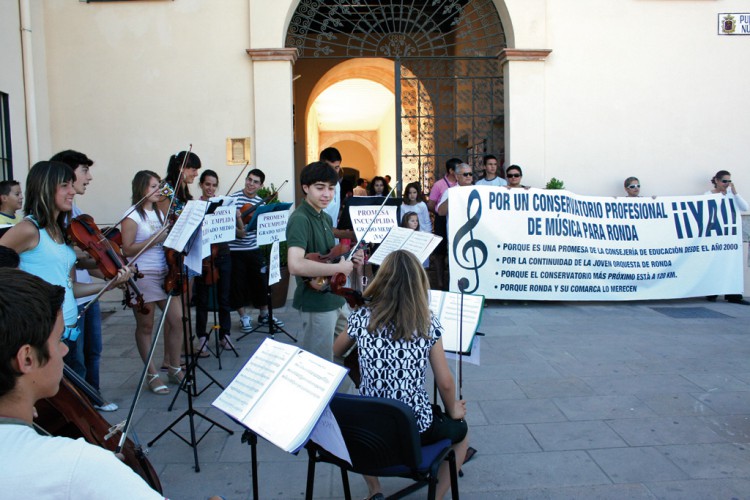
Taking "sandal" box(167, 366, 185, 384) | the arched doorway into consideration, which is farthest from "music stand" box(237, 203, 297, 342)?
the arched doorway

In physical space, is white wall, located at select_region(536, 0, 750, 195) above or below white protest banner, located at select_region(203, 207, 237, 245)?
above

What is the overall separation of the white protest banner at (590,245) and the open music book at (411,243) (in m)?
4.44

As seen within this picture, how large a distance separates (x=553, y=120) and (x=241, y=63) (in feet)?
15.6

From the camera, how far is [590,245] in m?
8.59

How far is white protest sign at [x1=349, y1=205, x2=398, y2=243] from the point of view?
4598mm

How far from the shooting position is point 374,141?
89.5ft

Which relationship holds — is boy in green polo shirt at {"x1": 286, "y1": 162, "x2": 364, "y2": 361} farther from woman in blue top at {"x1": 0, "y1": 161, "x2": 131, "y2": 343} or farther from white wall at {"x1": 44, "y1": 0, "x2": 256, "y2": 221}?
white wall at {"x1": 44, "y1": 0, "x2": 256, "y2": 221}

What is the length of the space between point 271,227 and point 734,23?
26.5ft

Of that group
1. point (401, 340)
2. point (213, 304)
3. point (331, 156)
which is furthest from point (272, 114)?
point (401, 340)

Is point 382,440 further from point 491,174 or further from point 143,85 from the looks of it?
point 143,85

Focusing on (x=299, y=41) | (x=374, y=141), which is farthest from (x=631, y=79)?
(x=374, y=141)

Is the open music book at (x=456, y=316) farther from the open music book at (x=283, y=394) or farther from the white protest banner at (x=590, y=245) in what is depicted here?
the white protest banner at (x=590, y=245)

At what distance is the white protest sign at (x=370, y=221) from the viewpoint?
460 cm

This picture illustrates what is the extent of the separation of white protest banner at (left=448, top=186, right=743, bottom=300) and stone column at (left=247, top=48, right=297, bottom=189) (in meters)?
2.65
